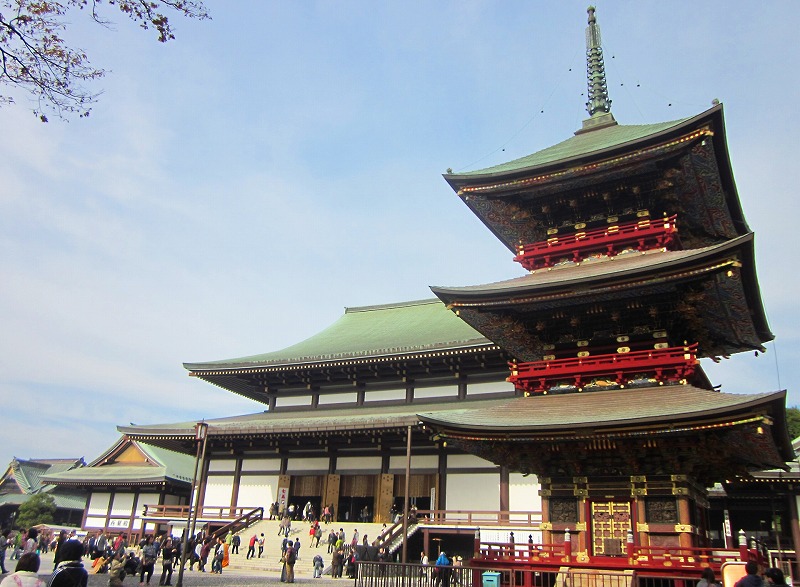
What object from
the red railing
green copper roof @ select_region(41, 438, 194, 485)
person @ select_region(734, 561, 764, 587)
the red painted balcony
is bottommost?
person @ select_region(734, 561, 764, 587)

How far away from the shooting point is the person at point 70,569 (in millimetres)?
7504

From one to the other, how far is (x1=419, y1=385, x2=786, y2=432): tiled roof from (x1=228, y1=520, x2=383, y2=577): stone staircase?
34.6 feet

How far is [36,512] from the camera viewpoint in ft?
151

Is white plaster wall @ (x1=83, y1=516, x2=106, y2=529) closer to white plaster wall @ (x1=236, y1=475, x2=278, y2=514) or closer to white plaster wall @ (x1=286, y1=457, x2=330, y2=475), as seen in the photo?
white plaster wall @ (x1=236, y1=475, x2=278, y2=514)

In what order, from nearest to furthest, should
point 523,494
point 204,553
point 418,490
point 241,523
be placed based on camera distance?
point 523,494 → point 204,553 → point 418,490 → point 241,523

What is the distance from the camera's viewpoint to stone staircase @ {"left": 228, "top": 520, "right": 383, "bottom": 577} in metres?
26.1

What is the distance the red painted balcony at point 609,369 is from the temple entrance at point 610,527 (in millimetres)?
3407

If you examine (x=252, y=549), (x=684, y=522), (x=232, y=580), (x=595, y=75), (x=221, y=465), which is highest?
(x=595, y=75)

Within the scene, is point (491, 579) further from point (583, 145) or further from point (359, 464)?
point (359, 464)

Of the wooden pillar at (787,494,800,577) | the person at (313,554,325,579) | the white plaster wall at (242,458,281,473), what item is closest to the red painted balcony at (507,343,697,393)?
the person at (313,554,325,579)

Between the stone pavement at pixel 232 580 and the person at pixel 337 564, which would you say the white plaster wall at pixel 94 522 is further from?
the person at pixel 337 564

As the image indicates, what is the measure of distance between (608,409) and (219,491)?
23.6 metres

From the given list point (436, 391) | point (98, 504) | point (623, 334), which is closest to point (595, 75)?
point (623, 334)

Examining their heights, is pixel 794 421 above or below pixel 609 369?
above
